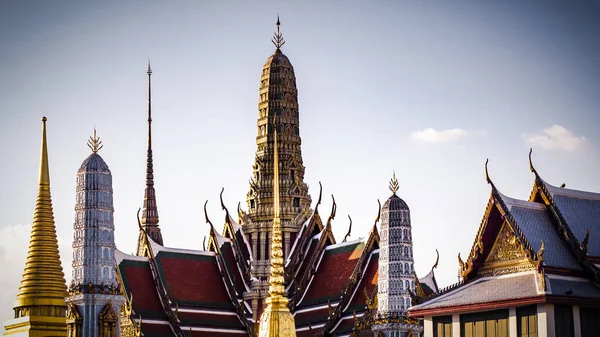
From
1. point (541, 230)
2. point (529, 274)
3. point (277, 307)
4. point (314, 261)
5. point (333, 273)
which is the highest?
point (314, 261)

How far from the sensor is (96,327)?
4981cm

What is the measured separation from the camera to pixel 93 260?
50.2m

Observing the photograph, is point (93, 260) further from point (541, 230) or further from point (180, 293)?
point (180, 293)

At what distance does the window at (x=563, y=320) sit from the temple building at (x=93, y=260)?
1543cm

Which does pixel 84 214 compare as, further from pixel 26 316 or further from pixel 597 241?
pixel 597 241

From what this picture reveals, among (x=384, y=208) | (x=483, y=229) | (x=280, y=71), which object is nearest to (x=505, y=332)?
(x=483, y=229)

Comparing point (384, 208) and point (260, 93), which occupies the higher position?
point (260, 93)

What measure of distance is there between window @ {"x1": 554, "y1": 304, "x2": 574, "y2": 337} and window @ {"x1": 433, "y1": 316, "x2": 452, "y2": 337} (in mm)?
3795

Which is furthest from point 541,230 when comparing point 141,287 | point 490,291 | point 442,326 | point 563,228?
point 141,287

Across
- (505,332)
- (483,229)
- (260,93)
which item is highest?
(260,93)

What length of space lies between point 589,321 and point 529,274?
79.5 inches

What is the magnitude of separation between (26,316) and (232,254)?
1835 centimetres

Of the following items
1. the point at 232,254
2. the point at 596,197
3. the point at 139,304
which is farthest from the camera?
the point at 232,254

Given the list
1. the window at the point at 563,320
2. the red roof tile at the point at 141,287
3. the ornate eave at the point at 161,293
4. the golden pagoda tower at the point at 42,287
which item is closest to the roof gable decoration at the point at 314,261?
the ornate eave at the point at 161,293
